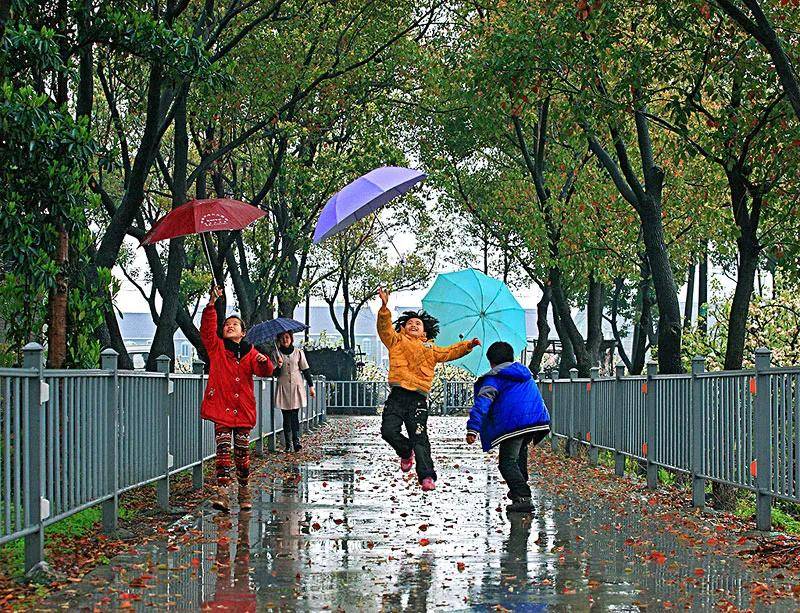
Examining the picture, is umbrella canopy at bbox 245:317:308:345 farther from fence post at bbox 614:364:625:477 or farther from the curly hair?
the curly hair

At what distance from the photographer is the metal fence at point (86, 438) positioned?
8.61 meters

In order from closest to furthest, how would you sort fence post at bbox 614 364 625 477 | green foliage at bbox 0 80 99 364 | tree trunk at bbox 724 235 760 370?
1. green foliage at bbox 0 80 99 364
2. tree trunk at bbox 724 235 760 370
3. fence post at bbox 614 364 625 477

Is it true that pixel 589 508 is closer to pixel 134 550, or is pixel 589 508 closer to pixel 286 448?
pixel 134 550

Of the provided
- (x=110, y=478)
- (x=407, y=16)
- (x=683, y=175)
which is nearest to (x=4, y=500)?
(x=110, y=478)

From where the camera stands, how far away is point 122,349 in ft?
65.2

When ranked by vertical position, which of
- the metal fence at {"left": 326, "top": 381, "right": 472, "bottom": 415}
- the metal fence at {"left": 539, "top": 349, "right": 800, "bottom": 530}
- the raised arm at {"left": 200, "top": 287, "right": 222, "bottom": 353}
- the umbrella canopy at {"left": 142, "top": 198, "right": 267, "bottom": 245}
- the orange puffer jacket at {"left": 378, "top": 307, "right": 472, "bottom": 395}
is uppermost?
the umbrella canopy at {"left": 142, "top": 198, "right": 267, "bottom": 245}

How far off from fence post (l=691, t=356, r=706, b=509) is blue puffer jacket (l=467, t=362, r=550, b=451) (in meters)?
1.52

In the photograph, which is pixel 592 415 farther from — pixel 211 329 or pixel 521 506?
pixel 211 329

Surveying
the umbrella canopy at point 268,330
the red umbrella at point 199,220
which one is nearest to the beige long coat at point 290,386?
the umbrella canopy at point 268,330

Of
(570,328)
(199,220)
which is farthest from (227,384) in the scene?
(570,328)

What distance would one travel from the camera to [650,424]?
16125 mm

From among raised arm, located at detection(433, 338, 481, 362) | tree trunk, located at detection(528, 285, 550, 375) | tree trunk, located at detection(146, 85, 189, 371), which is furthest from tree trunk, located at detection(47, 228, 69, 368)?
tree trunk, located at detection(528, 285, 550, 375)

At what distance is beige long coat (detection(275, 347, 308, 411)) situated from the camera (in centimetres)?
2322

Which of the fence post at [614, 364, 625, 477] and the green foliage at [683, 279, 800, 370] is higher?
the green foliage at [683, 279, 800, 370]
